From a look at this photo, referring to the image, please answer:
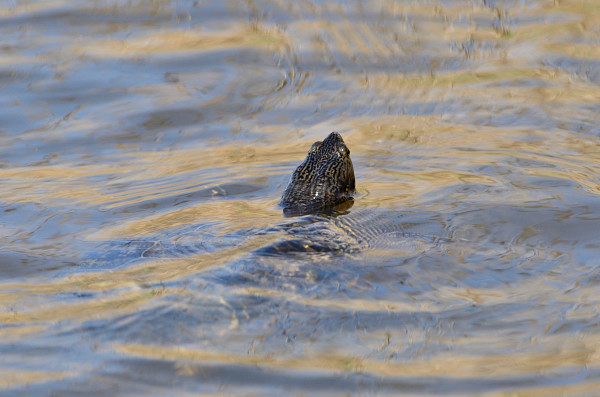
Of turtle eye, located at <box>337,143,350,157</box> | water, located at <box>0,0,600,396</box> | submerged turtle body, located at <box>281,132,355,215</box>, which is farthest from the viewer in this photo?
turtle eye, located at <box>337,143,350,157</box>

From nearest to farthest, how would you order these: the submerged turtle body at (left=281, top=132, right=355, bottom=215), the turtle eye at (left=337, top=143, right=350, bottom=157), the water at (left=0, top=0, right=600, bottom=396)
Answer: the water at (left=0, top=0, right=600, bottom=396), the submerged turtle body at (left=281, top=132, right=355, bottom=215), the turtle eye at (left=337, top=143, right=350, bottom=157)

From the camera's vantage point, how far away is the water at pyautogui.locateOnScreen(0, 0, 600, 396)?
3.64 meters

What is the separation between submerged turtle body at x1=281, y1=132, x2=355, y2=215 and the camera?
6176mm

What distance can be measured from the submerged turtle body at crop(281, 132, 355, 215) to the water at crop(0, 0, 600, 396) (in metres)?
0.17

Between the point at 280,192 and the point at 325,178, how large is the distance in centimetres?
37

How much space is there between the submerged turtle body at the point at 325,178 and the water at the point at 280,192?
0.17 meters

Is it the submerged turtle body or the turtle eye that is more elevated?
the turtle eye

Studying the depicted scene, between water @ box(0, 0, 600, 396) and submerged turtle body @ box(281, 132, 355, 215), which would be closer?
water @ box(0, 0, 600, 396)

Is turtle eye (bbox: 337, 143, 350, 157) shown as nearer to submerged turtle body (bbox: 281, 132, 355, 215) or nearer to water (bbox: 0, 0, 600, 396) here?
submerged turtle body (bbox: 281, 132, 355, 215)

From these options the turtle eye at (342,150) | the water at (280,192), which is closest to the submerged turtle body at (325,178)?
the turtle eye at (342,150)

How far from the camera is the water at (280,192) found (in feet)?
12.0

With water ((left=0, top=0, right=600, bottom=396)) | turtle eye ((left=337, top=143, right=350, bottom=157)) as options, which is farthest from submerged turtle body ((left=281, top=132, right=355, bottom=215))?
water ((left=0, top=0, right=600, bottom=396))

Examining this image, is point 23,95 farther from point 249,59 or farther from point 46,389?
point 46,389

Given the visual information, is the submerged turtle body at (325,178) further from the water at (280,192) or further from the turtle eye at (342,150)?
the water at (280,192)
